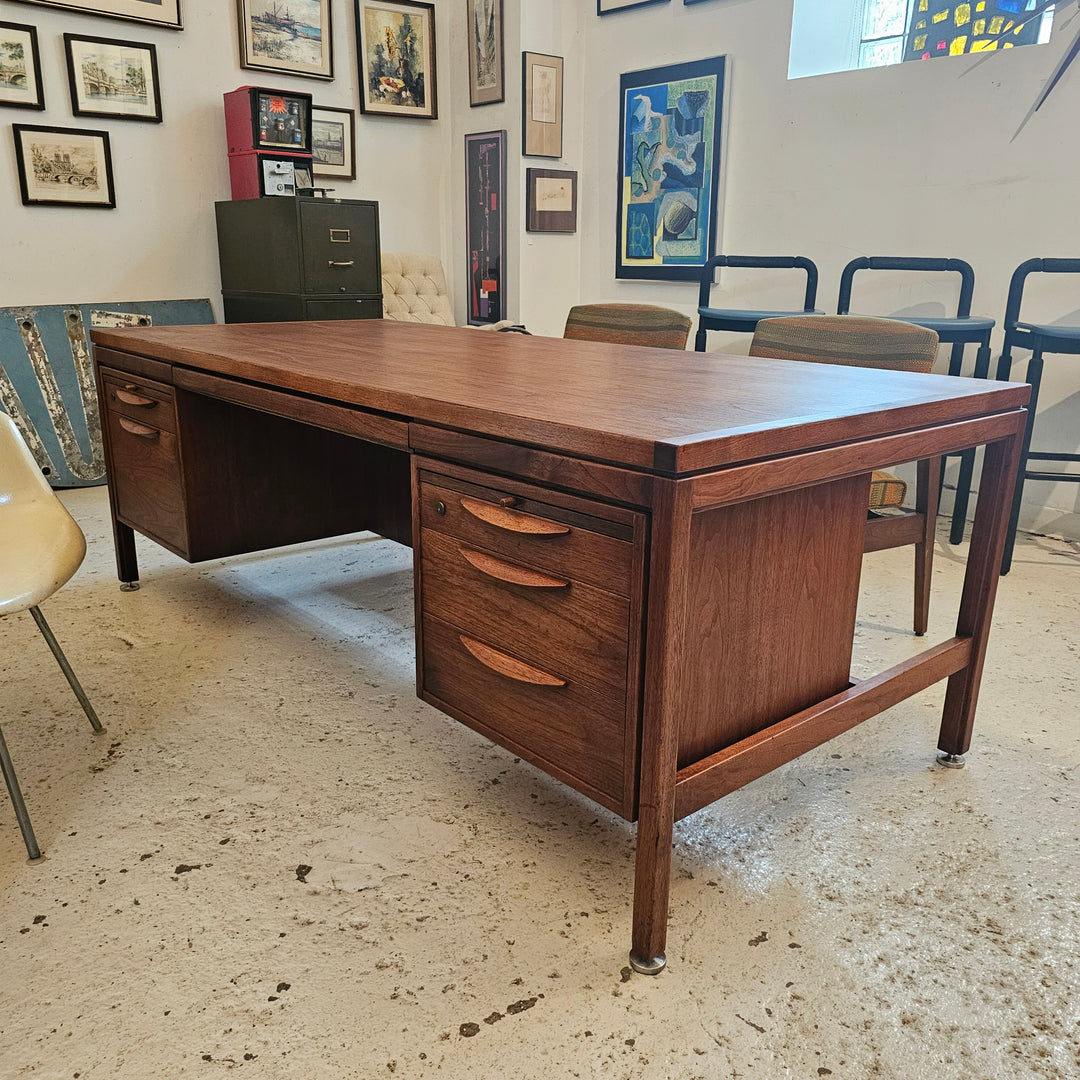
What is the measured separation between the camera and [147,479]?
2.61 meters

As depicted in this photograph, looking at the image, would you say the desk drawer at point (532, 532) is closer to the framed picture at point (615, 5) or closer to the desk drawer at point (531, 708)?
the desk drawer at point (531, 708)

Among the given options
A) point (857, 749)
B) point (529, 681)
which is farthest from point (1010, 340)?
point (529, 681)

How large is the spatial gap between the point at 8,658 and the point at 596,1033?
6.10 ft

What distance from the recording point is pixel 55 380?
421cm

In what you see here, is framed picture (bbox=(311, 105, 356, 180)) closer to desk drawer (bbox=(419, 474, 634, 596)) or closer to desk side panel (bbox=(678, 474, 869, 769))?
desk drawer (bbox=(419, 474, 634, 596))

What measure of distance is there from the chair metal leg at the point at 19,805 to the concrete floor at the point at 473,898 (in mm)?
27

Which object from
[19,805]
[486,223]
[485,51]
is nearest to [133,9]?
[485,51]

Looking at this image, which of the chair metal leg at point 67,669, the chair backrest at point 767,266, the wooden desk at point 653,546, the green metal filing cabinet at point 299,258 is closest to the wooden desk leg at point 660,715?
the wooden desk at point 653,546

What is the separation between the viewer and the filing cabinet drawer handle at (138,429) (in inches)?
99.2

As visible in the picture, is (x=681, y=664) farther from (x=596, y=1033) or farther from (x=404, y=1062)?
(x=404, y=1062)

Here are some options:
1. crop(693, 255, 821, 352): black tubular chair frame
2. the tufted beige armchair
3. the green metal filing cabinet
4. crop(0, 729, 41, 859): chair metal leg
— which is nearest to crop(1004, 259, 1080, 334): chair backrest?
crop(693, 255, 821, 352): black tubular chair frame

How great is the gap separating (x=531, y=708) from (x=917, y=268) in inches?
119

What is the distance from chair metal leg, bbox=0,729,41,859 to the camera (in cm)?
152

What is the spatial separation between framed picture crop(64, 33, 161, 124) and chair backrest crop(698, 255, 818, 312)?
2744 millimetres
